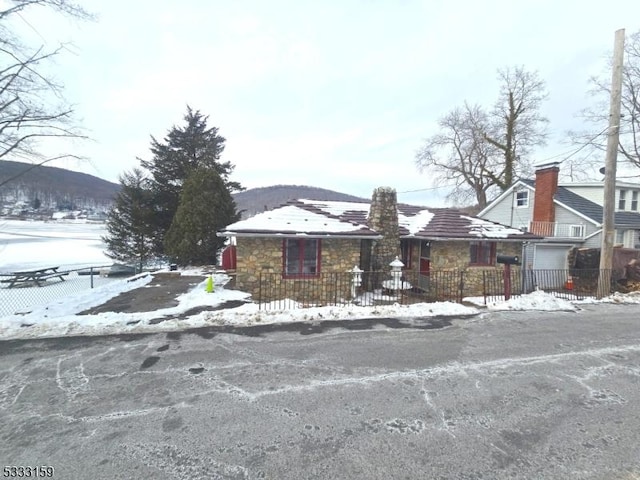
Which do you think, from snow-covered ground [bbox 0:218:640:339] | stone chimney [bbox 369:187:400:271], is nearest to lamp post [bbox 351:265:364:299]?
stone chimney [bbox 369:187:400:271]

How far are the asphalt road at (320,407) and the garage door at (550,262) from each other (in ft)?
36.4

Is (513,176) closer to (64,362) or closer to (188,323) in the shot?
(188,323)

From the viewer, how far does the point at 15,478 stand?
8.65 feet

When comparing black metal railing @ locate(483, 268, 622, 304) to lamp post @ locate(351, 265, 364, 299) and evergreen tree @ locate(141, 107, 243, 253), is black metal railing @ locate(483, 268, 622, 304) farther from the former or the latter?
evergreen tree @ locate(141, 107, 243, 253)

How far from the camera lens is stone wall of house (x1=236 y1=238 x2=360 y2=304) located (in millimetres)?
10664

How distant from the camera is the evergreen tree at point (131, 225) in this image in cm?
2198

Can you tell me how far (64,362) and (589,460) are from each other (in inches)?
267

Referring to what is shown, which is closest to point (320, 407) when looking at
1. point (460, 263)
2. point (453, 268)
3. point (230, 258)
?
point (453, 268)

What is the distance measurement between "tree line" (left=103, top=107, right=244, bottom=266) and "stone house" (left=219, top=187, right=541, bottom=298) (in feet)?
13.7

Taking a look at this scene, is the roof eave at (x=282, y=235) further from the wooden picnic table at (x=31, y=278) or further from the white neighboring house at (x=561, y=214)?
the white neighboring house at (x=561, y=214)

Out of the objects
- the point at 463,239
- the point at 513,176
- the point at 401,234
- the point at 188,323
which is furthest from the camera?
the point at 513,176

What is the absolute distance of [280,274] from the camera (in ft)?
35.5

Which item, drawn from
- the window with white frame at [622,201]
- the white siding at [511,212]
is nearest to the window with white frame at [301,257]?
the white siding at [511,212]

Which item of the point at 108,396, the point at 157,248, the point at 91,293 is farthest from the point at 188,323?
the point at 157,248
